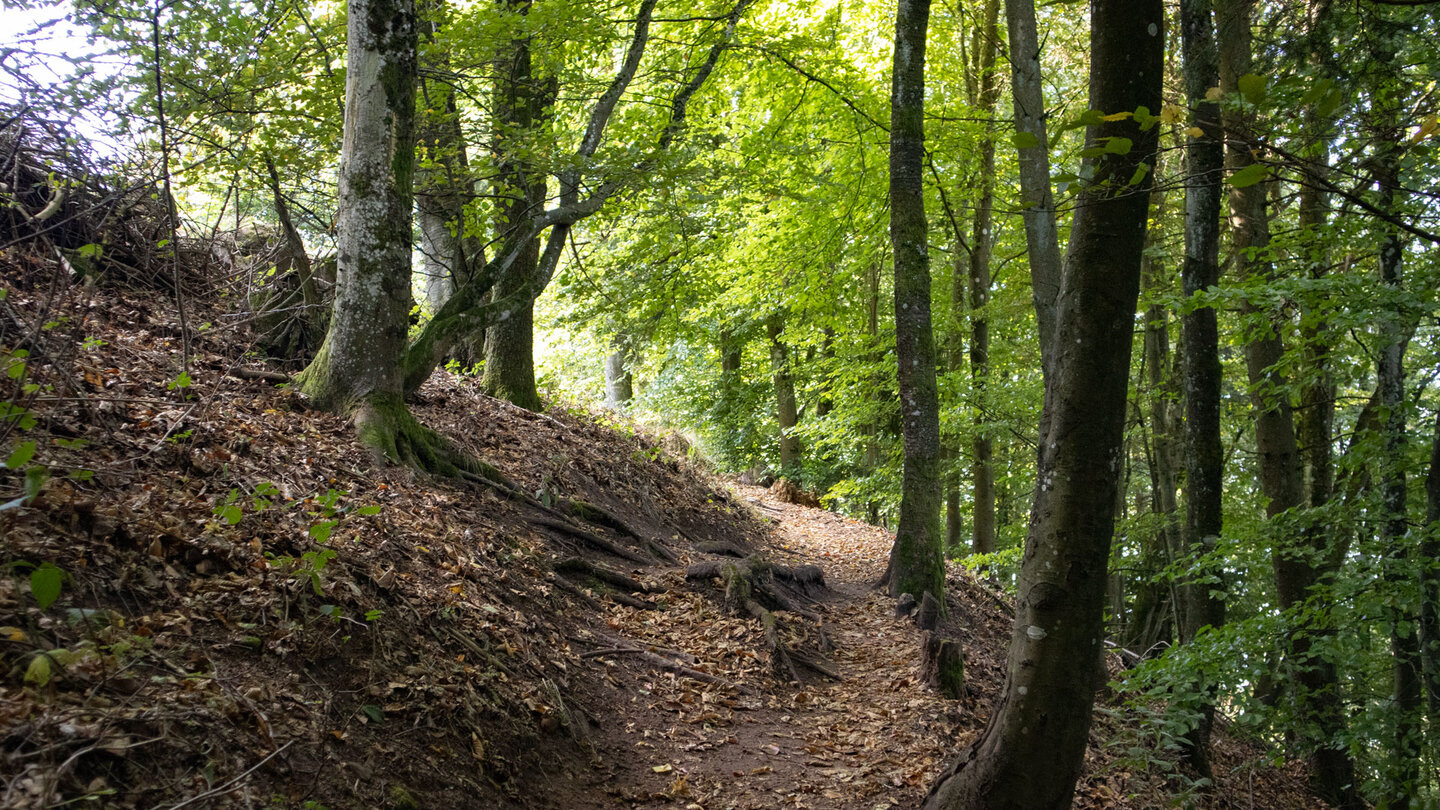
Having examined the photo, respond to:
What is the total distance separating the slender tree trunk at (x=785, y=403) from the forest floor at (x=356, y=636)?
11.5 meters

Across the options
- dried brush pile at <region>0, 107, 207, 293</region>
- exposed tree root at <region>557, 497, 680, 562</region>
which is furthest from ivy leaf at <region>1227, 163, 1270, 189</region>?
exposed tree root at <region>557, 497, 680, 562</region>

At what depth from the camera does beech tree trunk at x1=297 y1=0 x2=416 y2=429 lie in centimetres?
595

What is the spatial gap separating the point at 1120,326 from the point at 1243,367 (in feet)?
50.8

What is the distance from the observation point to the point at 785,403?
19.9 m

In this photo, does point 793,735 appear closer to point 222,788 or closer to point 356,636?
point 356,636

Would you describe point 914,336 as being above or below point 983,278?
below

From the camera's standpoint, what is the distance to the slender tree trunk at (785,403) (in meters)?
19.5

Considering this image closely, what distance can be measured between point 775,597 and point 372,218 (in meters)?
4.96

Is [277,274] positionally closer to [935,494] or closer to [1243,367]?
[935,494]

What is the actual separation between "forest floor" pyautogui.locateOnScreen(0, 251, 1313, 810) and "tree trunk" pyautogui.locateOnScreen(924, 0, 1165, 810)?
5.18ft

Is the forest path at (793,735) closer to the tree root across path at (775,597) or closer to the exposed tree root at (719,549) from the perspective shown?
the tree root across path at (775,597)

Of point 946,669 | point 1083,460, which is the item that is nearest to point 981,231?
point 946,669

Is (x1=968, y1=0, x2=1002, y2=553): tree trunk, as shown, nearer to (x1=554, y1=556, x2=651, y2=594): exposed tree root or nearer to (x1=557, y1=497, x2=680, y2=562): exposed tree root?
(x1=557, y1=497, x2=680, y2=562): exposed tree root

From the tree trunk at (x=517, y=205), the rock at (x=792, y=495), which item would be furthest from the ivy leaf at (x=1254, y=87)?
the rock at (x=792, y=495)
